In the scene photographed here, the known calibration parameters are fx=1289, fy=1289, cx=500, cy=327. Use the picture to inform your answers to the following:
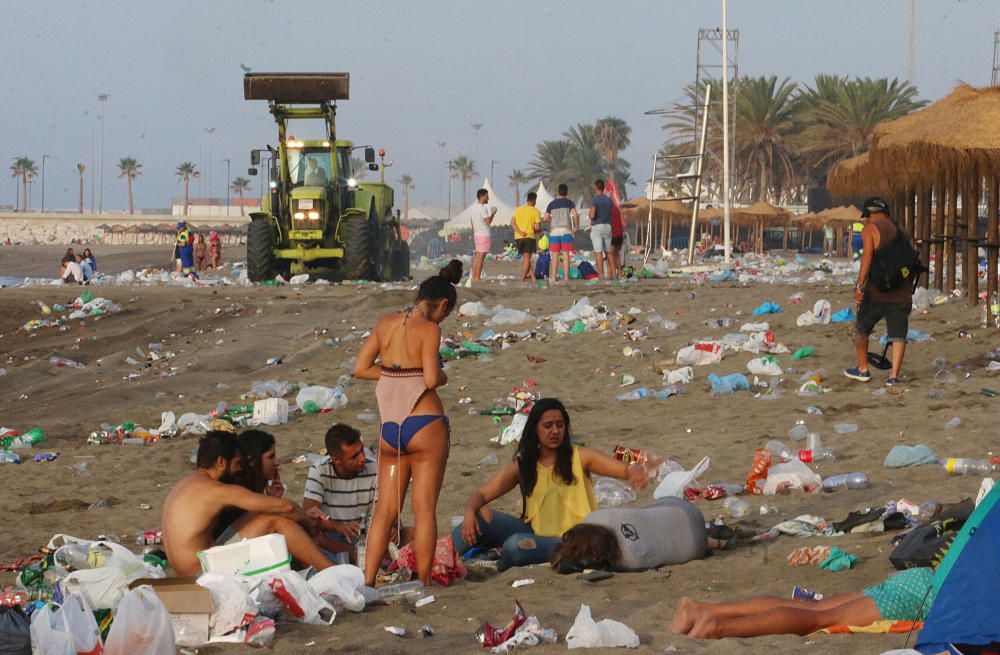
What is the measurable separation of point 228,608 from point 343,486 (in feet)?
5.56

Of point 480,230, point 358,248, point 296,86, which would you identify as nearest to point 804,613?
point 480,230

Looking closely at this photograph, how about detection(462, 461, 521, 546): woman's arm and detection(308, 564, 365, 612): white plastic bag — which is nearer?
detection(308, 564, 365, 612): white plastic bag

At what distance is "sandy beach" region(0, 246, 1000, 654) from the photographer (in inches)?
192

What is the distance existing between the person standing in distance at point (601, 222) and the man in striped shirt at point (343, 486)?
12.2 m

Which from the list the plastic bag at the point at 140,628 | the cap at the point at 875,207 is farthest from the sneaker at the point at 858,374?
the plastic bag at the point at 140,628

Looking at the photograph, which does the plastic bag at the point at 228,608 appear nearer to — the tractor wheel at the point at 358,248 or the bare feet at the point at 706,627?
the bare feet at the point at 706,627

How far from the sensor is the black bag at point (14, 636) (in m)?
3.84

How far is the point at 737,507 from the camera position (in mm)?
6551

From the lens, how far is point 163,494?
797cm

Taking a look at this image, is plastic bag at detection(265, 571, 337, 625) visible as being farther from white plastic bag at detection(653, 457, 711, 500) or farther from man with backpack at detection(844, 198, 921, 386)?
man with backpack at detection(844, 198, 921, 386)

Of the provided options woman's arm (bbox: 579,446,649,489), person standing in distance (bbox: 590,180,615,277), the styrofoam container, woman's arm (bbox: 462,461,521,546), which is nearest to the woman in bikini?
woman's arm (bbox: 462,461,521,546)

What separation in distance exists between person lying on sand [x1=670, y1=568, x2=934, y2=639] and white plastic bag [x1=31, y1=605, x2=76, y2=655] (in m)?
1.88

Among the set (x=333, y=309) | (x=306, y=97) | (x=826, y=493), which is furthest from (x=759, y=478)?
(x=306, y=97)

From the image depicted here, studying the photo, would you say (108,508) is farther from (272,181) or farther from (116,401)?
(272,181)
